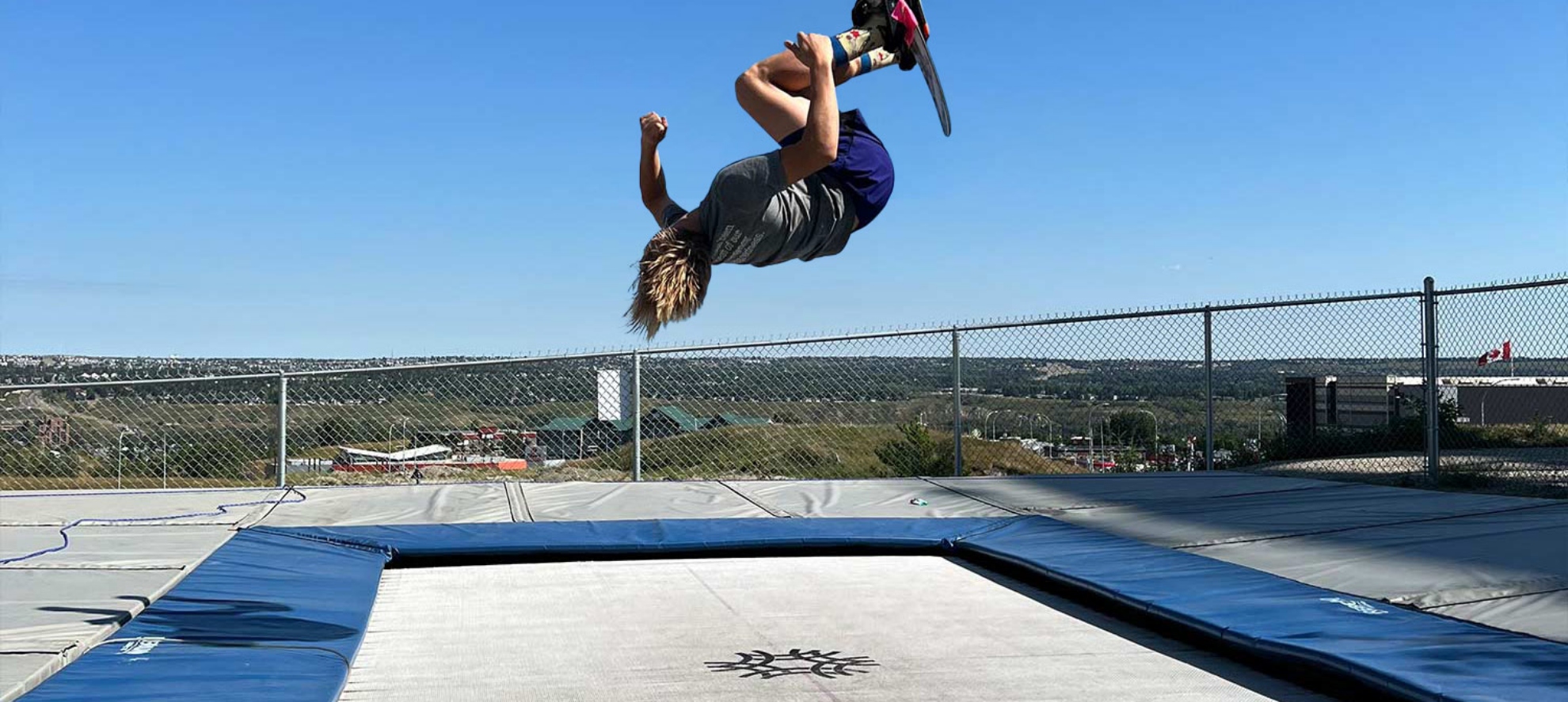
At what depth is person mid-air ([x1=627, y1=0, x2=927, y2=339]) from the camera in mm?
2951

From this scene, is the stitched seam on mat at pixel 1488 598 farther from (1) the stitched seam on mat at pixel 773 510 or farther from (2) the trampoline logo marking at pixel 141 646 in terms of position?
(2) the trampoline logo marking at pixel 141 646

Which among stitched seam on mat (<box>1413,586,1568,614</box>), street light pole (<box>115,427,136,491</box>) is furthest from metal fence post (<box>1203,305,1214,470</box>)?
street light pole (<box>115,427,136,491</box>)

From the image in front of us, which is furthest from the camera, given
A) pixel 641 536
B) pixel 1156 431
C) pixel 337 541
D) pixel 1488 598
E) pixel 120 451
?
pixel 1156 431

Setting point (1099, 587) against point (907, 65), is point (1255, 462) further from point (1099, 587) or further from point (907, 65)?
point (907, 65)

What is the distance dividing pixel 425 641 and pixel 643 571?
1.32 meters

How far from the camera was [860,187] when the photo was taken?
3.17m

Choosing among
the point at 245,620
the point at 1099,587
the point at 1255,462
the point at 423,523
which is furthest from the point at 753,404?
the point at 245,620

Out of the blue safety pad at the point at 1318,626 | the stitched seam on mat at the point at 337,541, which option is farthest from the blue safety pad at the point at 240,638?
the blue safety pad at the point at 1318,626

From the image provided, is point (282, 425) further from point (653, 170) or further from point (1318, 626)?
point (1318, 626)

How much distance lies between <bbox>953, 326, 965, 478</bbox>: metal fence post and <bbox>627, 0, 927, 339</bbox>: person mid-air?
162 inches

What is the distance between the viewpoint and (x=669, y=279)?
3.06m

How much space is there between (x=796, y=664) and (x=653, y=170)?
1.42 m

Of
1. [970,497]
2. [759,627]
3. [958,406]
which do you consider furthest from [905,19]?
[958,406]

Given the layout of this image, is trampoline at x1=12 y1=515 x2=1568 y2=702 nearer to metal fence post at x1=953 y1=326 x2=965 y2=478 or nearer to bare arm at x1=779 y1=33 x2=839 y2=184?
bare arm at x1=779 y1=33 x2=839 y2=184
